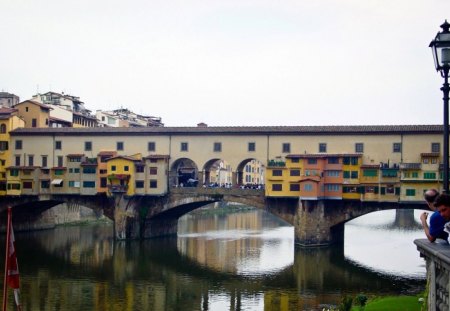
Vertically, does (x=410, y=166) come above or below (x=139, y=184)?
above

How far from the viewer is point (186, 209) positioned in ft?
181

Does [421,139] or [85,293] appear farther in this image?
[421,139]

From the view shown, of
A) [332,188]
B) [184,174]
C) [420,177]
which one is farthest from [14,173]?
[420,177]

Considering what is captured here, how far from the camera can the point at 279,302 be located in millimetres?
28844

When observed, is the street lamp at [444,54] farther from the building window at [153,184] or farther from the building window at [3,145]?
the building window at [3,145]

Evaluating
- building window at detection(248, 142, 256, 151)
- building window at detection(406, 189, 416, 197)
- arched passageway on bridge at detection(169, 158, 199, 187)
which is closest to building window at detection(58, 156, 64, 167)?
arched passageway on bridge at detection(169, 158, 199, 187)

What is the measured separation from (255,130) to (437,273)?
4138 cm

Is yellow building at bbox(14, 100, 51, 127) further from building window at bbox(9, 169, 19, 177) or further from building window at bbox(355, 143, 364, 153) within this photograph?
building window at bbox(355, 143, 364, 153)

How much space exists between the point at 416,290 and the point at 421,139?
717 inches

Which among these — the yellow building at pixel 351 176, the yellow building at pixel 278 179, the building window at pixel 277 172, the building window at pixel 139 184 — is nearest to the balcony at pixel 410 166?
the yellow building at pixel 351 176

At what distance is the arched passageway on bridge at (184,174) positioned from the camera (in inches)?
2077

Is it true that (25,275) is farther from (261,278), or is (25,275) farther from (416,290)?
(416,290)

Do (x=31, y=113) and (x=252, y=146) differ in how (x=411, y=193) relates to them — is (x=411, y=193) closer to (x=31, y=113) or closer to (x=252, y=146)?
(x=252, y=146)

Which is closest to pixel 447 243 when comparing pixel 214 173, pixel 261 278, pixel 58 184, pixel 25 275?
pixel 261 278
